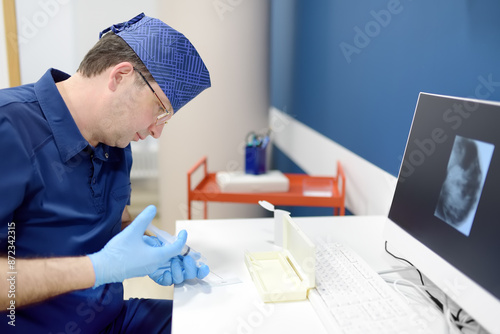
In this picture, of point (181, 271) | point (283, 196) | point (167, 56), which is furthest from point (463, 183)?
point (283, 196)

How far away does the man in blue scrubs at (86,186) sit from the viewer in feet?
3.04

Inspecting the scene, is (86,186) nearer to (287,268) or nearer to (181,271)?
(181,271)

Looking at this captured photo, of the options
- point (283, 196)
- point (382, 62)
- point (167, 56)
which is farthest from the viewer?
point (283, 196)

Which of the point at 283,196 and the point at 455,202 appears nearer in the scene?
the point at 455,202

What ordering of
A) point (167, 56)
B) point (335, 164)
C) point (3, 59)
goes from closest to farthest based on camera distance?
point (167, 56)
point (335, 164)
point (3, 59)

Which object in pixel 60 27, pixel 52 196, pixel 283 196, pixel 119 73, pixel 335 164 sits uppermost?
pixel 60 27

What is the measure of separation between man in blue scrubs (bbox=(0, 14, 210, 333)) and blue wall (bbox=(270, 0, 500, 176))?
27.4 inches

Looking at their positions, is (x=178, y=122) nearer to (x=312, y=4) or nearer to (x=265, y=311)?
(x=312, y=4)

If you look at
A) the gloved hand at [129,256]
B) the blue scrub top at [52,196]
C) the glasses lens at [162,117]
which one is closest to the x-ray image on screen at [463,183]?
the gloved hand at [129,256]

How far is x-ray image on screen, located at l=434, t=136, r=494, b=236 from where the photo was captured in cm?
83

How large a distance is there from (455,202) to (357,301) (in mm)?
291

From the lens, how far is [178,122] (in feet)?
8.59

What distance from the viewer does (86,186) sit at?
1.12 metres

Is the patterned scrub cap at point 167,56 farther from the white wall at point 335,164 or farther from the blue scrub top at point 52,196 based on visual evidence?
the white wall at point 335,164
